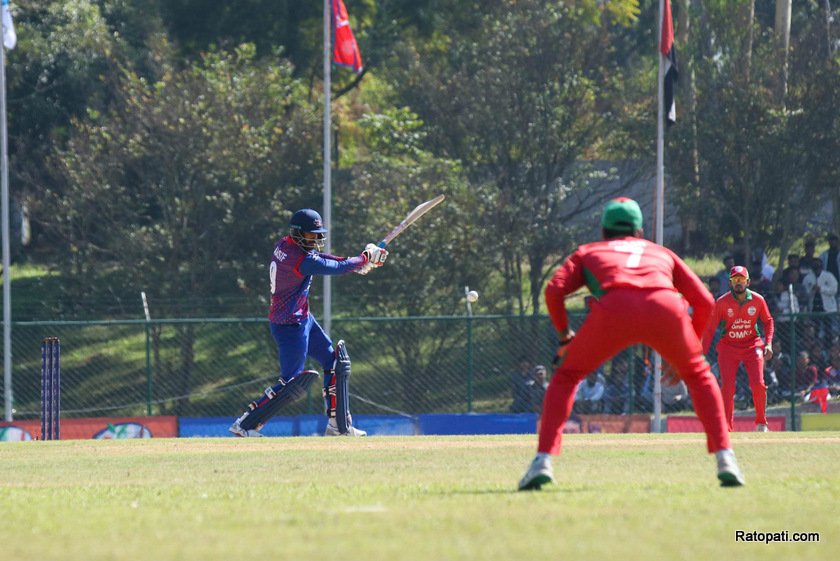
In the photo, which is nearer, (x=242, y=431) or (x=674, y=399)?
(x=242, y=431)

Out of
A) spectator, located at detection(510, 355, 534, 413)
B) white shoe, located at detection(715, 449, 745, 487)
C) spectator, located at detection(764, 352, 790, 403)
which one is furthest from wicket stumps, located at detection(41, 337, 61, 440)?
spectator, located at detection(764, 352, 790, 403)

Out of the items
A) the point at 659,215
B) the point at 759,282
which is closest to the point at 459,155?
the point at 659,215

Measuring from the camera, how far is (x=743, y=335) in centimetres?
1588

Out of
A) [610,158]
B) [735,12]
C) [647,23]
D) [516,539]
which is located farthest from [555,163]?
[516,539]

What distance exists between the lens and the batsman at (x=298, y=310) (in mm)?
12320

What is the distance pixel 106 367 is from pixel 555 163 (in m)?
10.7

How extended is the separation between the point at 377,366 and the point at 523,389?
3.28 meters

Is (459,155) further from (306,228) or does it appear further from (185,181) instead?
(306,228)

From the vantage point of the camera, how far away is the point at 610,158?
3081cm

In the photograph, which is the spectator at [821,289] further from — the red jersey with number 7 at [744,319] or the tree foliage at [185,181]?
the tree foliage at [185,181]

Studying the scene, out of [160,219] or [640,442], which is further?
[160,219]

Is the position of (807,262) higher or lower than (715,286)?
higher

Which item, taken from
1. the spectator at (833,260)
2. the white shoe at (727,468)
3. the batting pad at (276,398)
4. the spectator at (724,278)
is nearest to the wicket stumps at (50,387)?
the batting pad at (276,398)

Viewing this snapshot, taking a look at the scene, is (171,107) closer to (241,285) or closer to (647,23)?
(241,285)
